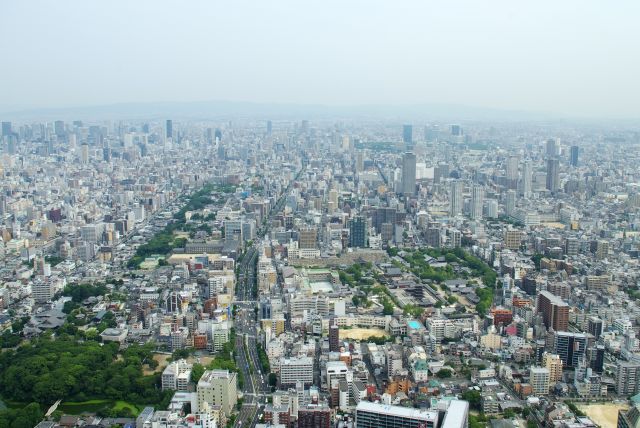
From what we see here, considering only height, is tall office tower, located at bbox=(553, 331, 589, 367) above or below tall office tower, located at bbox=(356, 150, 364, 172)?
below

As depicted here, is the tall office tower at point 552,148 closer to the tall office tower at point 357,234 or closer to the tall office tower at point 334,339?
the tall office tower at point 357,234

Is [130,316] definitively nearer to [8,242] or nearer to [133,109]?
[8,242]

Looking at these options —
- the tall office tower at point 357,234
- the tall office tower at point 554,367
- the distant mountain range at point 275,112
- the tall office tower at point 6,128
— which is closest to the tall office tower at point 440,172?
the tall office tower at point 357,234

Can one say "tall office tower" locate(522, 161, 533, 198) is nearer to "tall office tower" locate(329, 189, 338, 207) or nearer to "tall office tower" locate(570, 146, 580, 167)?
"tall office tower" locate(570, 146, 580, 167)

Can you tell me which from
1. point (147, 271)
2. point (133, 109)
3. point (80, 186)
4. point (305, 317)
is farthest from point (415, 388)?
point (133, 109)

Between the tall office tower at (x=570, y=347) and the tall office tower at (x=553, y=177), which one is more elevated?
the tall office tower at (x=553, y=177)

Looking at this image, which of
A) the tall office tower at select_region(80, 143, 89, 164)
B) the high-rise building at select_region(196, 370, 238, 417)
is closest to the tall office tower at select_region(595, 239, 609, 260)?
the high-rise building at select_region(196, 370, 238, 417)
